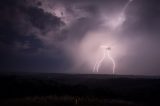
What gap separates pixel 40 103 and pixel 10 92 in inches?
891

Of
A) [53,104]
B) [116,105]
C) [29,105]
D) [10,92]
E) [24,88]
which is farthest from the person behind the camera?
[24,88]

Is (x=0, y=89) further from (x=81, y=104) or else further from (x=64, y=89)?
(x=81, y=104)

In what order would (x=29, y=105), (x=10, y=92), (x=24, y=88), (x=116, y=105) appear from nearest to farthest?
(x=29, y=105), (x=116, y=105), (x=10, y=92), (x=24, y=88)

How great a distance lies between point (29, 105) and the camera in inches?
1000

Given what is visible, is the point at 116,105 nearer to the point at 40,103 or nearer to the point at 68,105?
the point at 68,105

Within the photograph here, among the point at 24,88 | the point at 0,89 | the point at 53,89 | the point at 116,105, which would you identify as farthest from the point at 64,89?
the point at 116,105

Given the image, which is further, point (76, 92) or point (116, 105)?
point (76, 92)

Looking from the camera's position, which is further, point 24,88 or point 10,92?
point 24,88

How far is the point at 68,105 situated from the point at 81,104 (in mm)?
1427

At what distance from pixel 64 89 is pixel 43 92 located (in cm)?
458

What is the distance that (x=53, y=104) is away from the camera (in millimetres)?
27109

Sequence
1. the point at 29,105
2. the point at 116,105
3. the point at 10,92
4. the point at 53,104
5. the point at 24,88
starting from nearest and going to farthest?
the point at 29,105, the point at 53,104, the point at 116,105, the point at 10,92, the point at 24,88

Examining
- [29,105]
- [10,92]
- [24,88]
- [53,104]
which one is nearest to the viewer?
[29,105]

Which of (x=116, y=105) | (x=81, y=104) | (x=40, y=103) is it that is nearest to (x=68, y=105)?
(x=81, y=104)
